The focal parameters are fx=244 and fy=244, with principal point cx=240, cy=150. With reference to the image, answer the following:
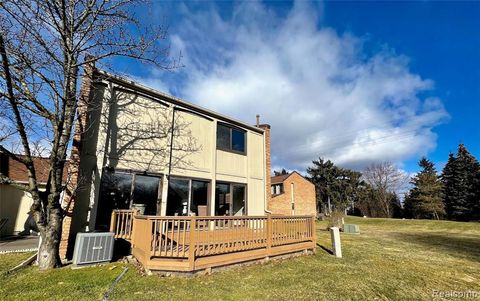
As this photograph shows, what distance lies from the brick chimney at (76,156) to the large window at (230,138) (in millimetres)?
5666

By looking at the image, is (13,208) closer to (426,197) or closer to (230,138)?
(230,138)

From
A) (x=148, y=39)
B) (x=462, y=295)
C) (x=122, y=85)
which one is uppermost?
(x=148, y=39)

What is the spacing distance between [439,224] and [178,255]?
28.2m

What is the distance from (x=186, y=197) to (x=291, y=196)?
23975 mm

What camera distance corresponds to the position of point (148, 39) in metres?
7.73

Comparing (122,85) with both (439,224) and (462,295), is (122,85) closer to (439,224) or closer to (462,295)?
(462,295)

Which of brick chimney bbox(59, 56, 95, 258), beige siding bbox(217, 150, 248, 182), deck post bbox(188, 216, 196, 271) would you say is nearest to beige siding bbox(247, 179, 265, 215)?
beige siding bbox(217, 150, 248, 182)

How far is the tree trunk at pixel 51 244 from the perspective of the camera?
6164 millimetres

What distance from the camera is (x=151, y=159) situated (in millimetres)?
9234

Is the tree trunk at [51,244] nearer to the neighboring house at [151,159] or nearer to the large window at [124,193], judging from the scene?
the neighboring house at [151,159]

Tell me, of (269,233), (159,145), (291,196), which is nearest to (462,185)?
(291,196)

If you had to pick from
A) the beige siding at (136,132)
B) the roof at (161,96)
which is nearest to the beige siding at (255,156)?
the roof at (161,96)

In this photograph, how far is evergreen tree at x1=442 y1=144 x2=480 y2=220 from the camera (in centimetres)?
3303

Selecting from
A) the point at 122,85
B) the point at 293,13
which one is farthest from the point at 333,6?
the point at 122,85
